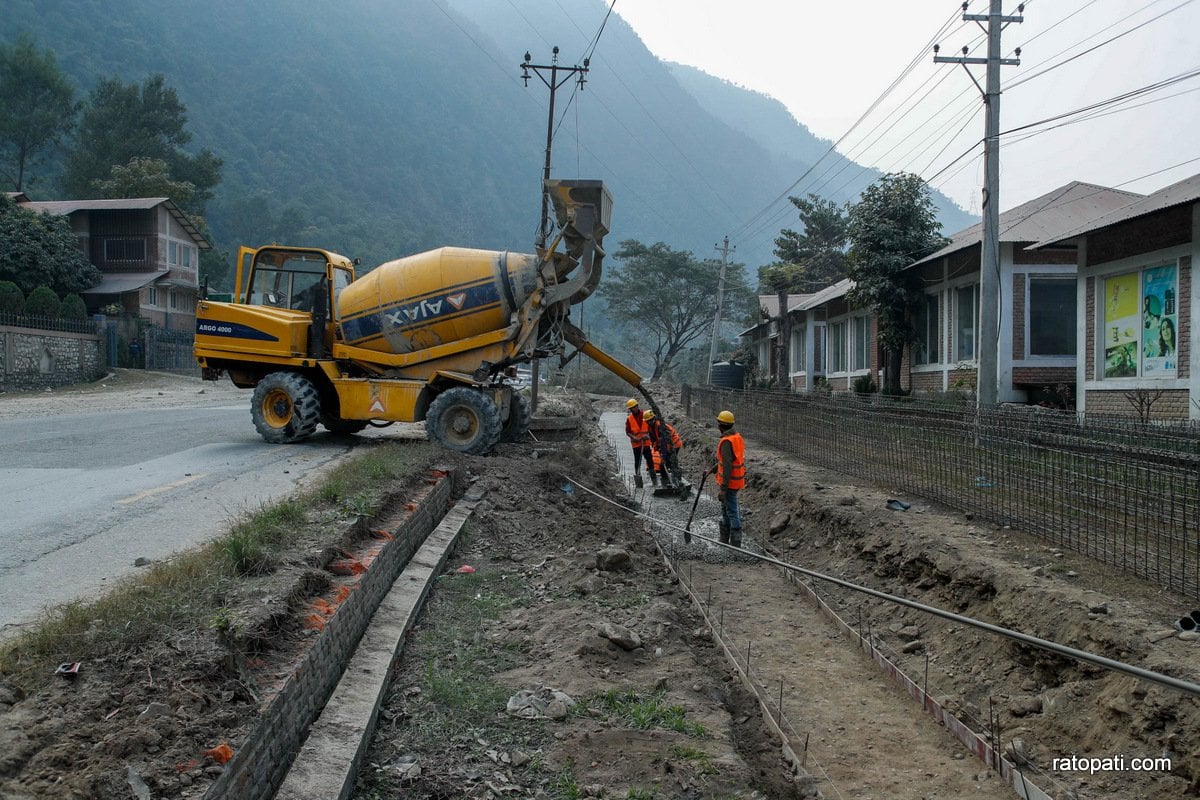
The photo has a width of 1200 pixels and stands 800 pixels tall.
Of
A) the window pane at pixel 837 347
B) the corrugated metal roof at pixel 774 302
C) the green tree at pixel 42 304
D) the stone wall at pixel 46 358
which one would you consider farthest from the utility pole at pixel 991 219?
the green tree at pixel 42 304

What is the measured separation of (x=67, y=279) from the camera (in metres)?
37.9

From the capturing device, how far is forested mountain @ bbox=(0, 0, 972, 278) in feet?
282

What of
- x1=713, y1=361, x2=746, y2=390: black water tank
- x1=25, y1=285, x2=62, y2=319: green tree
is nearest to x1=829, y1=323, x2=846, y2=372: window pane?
x1=713, y1=361, x2=746, y2=390: black water tank

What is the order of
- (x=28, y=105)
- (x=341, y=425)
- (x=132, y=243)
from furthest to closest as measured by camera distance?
(x=28, y=105), (x=132, y=243), (x=341, y=425)

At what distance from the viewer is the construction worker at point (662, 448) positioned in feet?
42.7

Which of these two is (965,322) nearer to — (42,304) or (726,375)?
(726,375)

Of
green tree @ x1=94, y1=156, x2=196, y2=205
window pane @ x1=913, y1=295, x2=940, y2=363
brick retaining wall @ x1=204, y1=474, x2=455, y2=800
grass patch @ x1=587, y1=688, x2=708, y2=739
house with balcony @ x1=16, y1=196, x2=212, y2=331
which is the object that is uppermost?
green tree @ x1=94, y1=156, x2=196, y2=205

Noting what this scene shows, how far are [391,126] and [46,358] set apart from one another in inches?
4518

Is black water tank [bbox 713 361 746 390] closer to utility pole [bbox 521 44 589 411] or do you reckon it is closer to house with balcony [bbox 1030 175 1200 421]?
utility pole [bbox 521 44 589 411]

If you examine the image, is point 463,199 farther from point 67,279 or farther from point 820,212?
point 67,279

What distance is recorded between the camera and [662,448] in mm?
13258

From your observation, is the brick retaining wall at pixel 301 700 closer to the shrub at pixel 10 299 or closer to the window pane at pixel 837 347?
the shrub at pixel 10 299

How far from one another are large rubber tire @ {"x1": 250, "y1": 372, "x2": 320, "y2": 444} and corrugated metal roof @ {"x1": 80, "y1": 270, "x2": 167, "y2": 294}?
30.3 metres

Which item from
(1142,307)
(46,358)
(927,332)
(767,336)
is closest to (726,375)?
(767,336)
